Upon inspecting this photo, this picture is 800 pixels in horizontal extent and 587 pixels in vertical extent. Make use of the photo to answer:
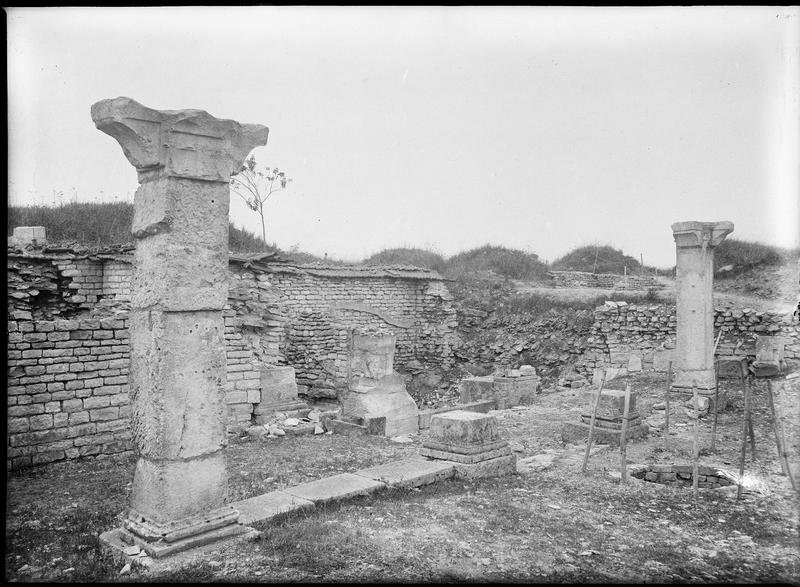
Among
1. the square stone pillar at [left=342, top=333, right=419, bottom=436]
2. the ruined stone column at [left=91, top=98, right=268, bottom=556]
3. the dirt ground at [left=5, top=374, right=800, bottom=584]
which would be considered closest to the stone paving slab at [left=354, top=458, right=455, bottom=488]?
the dirt ground at [left=5, top=374, right=800, bottom=584]

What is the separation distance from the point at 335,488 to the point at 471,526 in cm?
134

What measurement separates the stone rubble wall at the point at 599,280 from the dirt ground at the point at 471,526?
15.0 metres

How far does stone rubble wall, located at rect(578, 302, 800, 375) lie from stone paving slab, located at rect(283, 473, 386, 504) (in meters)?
9.53

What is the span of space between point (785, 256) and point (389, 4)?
20.0m

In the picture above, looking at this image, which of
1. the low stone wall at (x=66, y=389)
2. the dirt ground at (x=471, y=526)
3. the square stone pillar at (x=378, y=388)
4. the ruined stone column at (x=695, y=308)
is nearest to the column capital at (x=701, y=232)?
the ruined stone column at (x=695, y=308)

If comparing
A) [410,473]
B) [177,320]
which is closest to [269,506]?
[410,473]

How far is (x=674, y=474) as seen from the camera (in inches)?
292

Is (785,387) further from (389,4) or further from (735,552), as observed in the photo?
(389,4)

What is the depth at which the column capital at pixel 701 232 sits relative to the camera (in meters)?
11.1

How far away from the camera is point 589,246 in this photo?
28469 millimetres

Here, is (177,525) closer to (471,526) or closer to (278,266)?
(471,526)

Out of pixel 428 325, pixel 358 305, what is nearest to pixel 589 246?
pixel 428 325

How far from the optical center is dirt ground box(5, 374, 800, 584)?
173 inches

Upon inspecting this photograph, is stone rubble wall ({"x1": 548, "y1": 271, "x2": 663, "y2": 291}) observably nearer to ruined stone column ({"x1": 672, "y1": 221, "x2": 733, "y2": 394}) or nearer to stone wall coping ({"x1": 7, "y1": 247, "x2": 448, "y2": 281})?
stone wall coping ({"x1": 7, "y1": 247, "x2": 448, "y2": 281})
